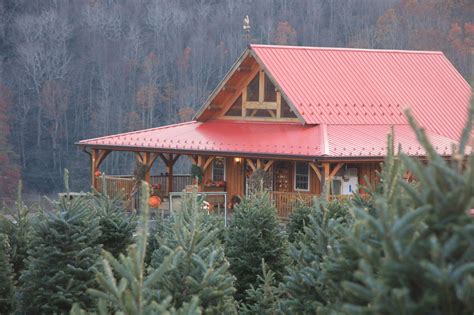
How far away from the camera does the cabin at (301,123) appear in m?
30.2

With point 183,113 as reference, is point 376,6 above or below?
above

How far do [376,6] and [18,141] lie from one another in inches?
1159

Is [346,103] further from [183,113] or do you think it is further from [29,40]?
[29,40]

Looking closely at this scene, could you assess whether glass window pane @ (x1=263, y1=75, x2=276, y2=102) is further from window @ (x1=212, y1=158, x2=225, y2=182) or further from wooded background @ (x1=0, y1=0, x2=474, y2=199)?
wooded background @ (x1=0, y1=0, x2=474, y2=199)

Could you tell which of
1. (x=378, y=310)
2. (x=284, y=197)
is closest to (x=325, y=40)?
(x=284, y=197)

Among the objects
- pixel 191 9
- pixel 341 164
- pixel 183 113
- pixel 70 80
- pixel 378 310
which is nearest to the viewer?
pixel 378 310

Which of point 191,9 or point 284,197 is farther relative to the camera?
point 191,9

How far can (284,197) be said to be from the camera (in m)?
29.6

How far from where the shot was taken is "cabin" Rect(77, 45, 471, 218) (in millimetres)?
30203

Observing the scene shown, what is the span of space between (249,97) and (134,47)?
4848 cm

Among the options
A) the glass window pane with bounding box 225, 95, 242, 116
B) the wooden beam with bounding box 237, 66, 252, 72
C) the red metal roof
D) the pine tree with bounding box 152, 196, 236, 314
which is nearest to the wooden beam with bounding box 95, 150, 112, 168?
the glass window pane with bounding box 225, 95, 242, 116

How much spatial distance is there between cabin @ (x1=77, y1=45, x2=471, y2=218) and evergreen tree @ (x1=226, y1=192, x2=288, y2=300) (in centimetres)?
→ 1024

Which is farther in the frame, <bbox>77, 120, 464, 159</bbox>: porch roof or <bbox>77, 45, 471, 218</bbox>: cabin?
<bbox>77, 45, 471, 218</bbox>: cabin

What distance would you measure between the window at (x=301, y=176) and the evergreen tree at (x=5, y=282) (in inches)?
654
